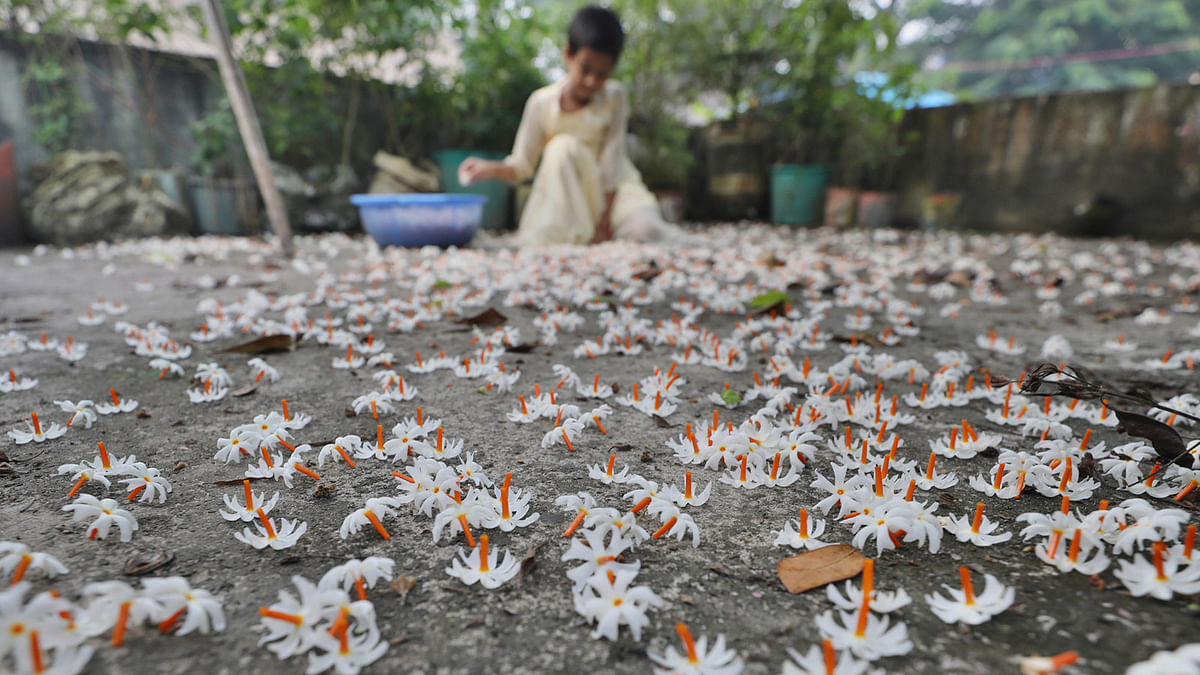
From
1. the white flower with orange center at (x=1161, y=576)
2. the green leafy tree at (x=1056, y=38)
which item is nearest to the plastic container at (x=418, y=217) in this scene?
the white flower with orange center at (x=1161, y=576)

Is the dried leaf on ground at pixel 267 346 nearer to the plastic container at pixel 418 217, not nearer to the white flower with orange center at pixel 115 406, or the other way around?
the white flower with orange center at pixel 115 406

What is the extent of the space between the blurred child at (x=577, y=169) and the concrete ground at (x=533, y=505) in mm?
2262

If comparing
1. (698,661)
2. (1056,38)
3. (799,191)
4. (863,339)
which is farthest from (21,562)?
(1056,38)

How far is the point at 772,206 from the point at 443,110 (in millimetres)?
4459

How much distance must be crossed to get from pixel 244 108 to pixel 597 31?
2.51 m

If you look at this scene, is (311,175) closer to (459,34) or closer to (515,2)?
(459,34)

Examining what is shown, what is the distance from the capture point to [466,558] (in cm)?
93

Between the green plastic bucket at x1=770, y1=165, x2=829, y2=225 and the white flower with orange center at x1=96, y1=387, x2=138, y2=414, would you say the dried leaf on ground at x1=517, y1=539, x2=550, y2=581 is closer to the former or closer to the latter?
the white flower with orange center at x1=96, y1=387, x2=138, y2=414

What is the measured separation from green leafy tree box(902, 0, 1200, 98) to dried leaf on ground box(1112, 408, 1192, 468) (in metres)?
24.1

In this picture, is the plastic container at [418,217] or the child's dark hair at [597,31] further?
the plastic container at [418,217]

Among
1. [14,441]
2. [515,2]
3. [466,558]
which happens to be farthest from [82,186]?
[466,558]

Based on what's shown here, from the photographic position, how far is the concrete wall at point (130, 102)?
5.67 m

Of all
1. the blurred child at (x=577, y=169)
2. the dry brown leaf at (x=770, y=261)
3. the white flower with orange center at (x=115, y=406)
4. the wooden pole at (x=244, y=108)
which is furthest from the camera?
the blurred child at (x=577, y=169)

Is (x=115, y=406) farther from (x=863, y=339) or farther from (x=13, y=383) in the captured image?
(x=863, y=339)
